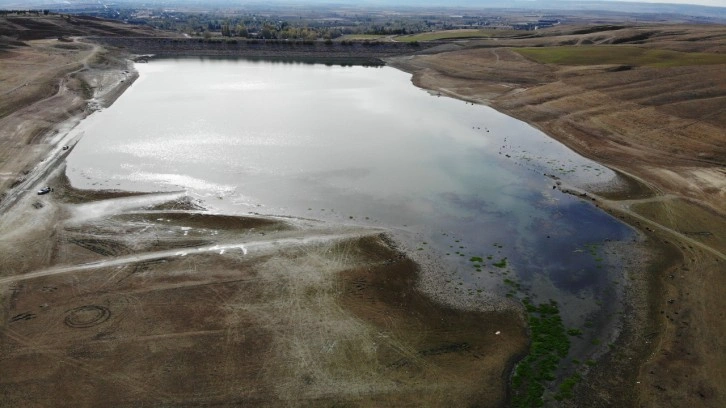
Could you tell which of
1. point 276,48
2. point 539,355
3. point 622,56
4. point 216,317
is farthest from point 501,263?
point 276,48

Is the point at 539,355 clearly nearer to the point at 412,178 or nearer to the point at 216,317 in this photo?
the point at 216,317

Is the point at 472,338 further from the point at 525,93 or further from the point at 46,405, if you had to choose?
the point at 525,93

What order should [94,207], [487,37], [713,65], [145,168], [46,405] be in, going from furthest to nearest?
1. [487,37]
2. [713,65]
3. [145,168]
4. [94,207]
5. [46,405]

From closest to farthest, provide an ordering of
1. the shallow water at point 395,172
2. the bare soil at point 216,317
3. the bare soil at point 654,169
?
the bare soil at point 216,317 < the bare soil at point 654,169 < the shallow water at point 395,172

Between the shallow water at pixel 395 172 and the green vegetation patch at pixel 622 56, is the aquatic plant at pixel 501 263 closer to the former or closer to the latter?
the shallow water at pixel 395 172

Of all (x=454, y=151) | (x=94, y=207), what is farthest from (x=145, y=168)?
(x=454, y=151)

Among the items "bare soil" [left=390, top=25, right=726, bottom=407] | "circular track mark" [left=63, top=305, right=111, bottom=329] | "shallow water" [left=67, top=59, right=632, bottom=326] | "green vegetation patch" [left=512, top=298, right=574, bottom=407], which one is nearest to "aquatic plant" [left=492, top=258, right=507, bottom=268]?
"shallow water" [left=67, top=59, right=632, bottom=326]

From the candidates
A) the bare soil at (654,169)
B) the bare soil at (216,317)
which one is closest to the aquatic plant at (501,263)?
the bare soil at (216,317)
